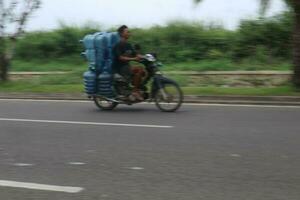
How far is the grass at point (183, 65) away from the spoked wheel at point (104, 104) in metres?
6.76

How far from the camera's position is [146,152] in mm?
7949

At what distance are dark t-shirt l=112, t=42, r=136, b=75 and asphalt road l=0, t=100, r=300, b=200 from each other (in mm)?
951

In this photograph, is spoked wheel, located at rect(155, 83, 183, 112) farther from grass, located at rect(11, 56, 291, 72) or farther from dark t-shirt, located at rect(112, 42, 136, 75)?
grass, located at rect(11, 56, 291, 72)

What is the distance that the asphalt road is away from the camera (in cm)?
603

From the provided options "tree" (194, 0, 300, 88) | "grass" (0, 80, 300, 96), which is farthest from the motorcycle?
"tree" (194, 0, 300, 88)

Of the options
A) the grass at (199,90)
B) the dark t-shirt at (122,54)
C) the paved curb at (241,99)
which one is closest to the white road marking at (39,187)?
the dark t-shirt at (122,54)

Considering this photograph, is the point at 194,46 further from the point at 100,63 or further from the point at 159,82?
the point at 159,82

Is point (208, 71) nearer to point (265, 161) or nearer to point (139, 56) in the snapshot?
point (139, 56)

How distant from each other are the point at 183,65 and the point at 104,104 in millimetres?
8136

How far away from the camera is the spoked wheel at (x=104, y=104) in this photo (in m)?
12.9

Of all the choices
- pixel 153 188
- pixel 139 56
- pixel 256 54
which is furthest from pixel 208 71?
pixel 153 188

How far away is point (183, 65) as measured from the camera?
2083 centimetres

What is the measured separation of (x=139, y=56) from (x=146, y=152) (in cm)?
453

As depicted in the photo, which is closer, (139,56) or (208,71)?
(139,56)
